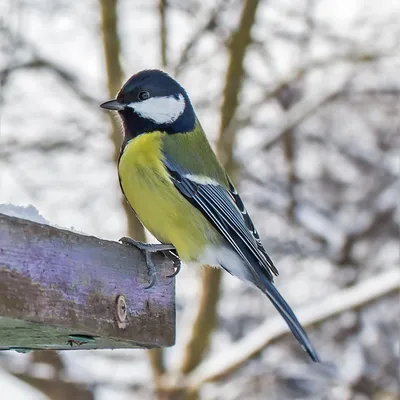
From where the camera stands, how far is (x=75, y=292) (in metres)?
2.33

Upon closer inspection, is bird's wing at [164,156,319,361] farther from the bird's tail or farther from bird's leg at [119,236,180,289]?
bird's leg at [119,236,180,289]

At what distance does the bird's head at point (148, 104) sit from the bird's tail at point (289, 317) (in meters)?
0.79

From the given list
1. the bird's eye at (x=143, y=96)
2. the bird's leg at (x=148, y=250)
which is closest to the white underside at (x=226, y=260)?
the bird's leg at (x=148, y=250)

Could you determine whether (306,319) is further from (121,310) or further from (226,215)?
(121,310)

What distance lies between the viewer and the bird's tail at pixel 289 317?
10.1 ft

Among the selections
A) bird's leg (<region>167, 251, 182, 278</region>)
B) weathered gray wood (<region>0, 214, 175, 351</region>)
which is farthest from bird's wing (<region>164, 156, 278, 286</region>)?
weathered gray wood (<region>0, 214, 175, 351</region>)

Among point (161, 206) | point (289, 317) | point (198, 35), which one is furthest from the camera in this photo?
point (198, 35)

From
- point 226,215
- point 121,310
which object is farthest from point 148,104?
point 121,310

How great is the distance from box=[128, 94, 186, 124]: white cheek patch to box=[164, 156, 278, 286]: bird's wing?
0.86ft

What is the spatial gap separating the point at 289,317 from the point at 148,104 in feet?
3.45

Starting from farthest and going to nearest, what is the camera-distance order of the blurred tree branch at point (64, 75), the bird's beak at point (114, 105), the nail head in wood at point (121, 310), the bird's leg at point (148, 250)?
the blurred tree branch at point (64, 75) < the bird's beak at point (114, 105) < the bird's leg at point (148, 250) < the nail head in wood at point (121, 310)

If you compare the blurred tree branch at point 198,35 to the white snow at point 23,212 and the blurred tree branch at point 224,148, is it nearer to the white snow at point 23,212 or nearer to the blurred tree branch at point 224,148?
the blurred tree branch at point 224,148

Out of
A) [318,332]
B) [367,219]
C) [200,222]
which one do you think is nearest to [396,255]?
[367,219]

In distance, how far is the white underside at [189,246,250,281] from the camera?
3367 millimetres
